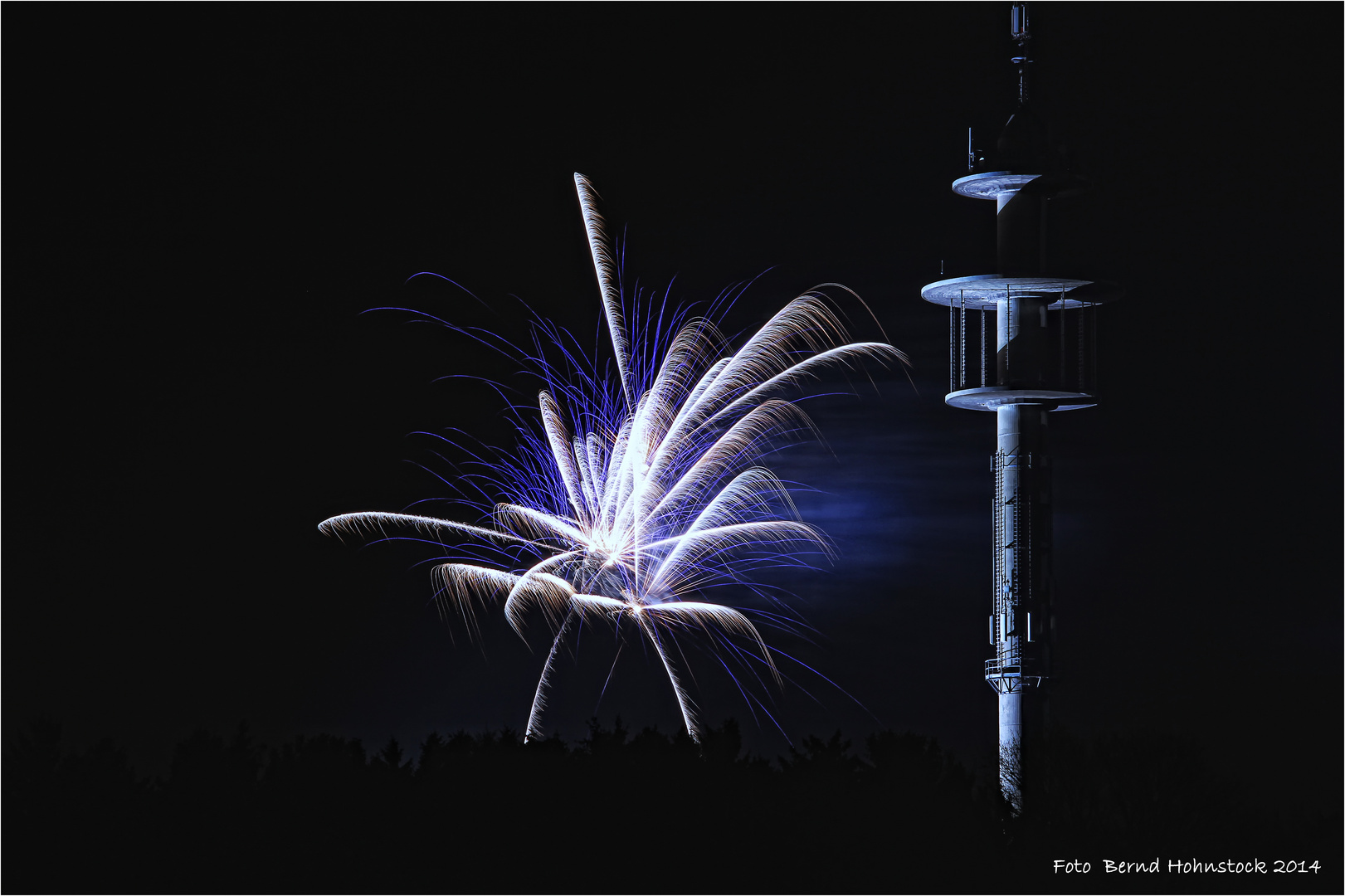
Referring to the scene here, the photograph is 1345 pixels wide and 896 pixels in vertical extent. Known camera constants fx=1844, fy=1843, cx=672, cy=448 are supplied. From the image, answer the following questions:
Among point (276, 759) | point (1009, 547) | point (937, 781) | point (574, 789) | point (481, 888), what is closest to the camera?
point (481, 888)

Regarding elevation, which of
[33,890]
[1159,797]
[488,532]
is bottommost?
[33,890]

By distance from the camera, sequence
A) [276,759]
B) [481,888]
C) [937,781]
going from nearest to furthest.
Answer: [481,888], [937,781], [276,759]

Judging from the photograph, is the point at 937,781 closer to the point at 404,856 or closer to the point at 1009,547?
the point at 1009,547

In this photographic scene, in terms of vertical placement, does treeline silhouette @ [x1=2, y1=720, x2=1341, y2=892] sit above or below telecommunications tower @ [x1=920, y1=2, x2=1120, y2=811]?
below

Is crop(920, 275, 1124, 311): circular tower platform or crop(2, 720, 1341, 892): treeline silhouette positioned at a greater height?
crop(920, 275, 1124, 311): circular tower platform

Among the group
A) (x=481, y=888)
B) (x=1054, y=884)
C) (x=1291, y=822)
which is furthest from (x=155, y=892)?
(x=1291, y=822)

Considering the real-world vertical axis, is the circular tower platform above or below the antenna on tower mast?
below
